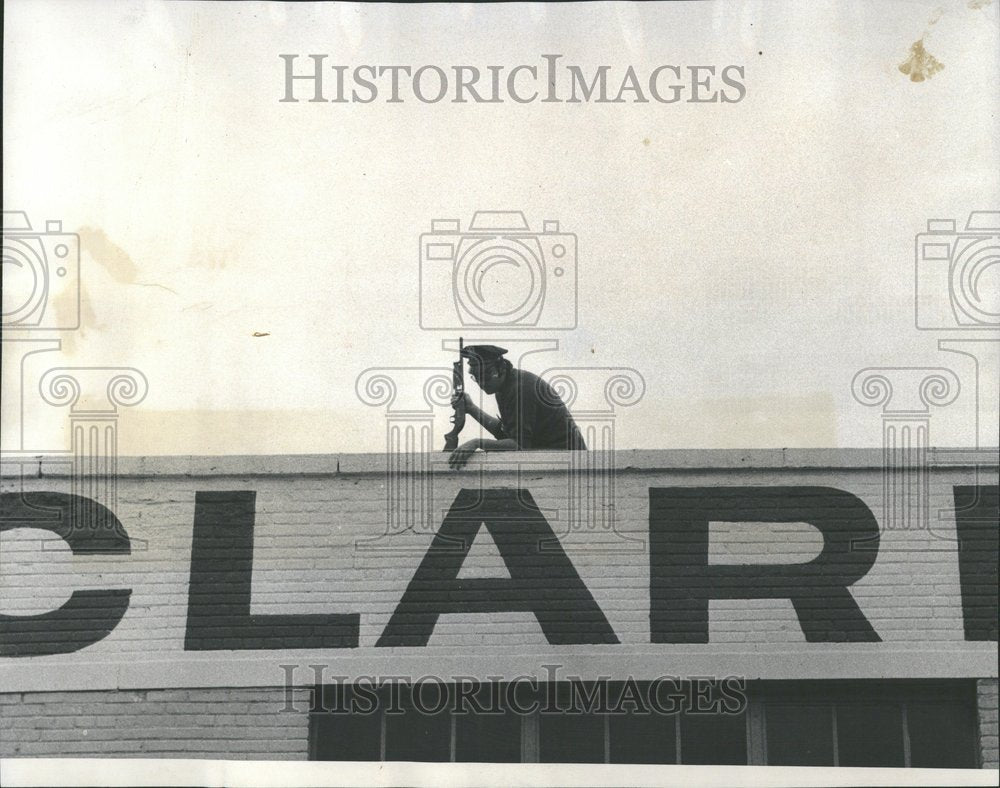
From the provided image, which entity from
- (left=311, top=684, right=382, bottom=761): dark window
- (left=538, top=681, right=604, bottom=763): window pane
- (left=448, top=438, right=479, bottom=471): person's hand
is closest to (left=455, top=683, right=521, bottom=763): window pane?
(left=538, top=681, right=604, bottom=763): window pane

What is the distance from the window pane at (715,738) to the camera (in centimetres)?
387

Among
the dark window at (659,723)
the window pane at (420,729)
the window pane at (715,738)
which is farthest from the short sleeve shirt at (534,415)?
the window pane at (715,738)

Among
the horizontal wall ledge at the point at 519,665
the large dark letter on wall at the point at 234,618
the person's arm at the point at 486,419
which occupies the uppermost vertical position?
the person's arm at the point at 486,419

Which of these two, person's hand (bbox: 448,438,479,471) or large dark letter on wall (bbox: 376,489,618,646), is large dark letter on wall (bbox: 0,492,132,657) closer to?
large dark letter on wall (bbox: 376,489,618,646)

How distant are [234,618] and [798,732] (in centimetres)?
318

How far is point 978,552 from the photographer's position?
386 centimetres

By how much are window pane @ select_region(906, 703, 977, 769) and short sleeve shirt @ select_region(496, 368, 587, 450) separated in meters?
2.40

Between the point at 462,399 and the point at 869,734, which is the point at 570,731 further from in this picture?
the point at 462,399

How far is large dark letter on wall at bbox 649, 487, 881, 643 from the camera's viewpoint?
152 inches

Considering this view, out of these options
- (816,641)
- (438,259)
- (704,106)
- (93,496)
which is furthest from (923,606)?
(93,496)

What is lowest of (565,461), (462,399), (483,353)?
(565,461)

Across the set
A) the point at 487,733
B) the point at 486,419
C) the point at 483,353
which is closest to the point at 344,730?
the point at 487,733

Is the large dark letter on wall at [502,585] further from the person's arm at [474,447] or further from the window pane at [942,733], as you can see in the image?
the window pane at [942,733]

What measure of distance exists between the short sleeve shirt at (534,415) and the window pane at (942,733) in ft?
7.86
